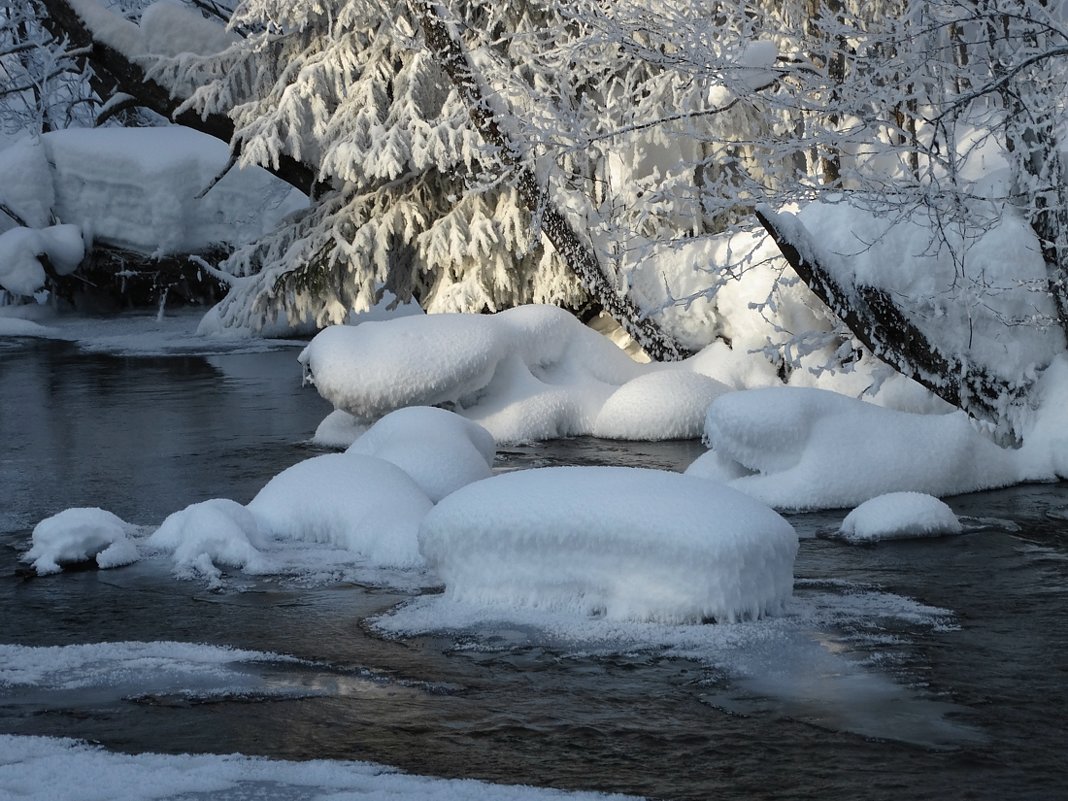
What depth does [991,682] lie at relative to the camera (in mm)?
6000

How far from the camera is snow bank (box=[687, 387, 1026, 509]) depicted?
32.4 ft

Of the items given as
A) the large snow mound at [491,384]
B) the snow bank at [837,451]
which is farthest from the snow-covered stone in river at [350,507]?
the large snow mound at [491,384]

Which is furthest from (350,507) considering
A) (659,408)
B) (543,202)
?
(543,202)

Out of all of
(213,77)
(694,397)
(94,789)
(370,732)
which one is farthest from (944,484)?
(213,77)

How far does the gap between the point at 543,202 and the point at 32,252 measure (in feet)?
43.5

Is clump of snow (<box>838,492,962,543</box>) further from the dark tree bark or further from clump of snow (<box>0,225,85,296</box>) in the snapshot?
clump of snow (<box>0,225,85,296</box>)

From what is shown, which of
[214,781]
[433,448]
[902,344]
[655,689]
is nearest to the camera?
[214,781]

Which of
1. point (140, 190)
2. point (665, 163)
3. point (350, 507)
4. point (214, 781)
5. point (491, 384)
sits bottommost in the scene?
point (214, 781)

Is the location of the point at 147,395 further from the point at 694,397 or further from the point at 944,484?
the point at 944,484

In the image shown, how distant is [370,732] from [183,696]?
92cm

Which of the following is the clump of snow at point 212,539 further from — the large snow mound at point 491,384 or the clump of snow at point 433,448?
the large snow mound at point 491,384

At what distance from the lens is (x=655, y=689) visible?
5.96m

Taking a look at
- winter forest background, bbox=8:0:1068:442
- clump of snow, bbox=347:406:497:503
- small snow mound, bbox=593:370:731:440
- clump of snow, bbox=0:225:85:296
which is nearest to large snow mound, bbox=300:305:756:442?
small snow mound, bbox=593:370:731:440

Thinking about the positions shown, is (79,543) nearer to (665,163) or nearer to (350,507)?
(350,507)
